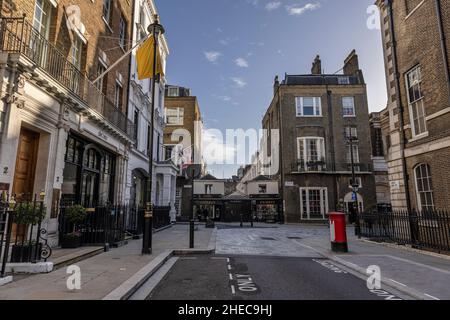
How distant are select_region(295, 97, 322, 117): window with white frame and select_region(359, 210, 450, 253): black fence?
19258 millimetres

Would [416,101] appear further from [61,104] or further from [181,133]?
[181,133]

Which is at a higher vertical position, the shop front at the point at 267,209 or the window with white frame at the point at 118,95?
the window with white frame at the point at 118,95

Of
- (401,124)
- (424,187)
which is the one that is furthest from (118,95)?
(424,187)

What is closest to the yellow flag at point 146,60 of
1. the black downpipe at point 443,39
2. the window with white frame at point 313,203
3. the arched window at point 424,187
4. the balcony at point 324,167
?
the black downpipe at point 443,39

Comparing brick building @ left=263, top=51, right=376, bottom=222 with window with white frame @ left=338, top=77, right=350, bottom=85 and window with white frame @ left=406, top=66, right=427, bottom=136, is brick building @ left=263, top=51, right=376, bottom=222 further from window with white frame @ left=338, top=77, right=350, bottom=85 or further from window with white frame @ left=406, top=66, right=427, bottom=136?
window with white frame @ left=406, top=66, right=427, bottom=136

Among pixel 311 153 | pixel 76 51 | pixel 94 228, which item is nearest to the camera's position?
pixel 94 228

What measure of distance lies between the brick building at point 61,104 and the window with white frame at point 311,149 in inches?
813

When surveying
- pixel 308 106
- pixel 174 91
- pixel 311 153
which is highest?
pixel 174 91

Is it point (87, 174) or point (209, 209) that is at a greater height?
point (87, 174)

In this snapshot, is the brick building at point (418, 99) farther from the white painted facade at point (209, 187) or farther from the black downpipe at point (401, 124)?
the white painted facade at point (209, 187)

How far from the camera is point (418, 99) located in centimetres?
1235

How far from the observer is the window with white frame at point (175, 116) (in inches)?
1474

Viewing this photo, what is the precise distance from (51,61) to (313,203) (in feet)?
88.4
